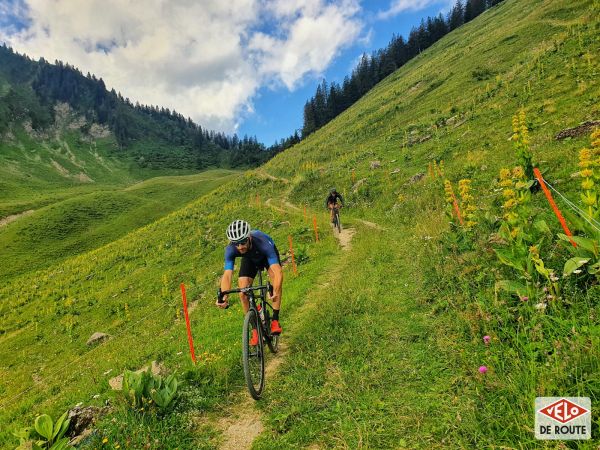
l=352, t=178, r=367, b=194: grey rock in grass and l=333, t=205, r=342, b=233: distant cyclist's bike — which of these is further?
l=352, t=178, r=367, b=194: grey rock in grass

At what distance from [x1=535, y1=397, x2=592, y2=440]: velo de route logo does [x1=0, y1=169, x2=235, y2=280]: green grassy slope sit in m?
57.2

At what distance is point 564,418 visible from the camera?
11.0 feet

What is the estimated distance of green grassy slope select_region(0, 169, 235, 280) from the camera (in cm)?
Result: 5088

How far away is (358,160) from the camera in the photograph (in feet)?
122

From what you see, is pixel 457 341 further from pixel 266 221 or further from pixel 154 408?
pixel 266 221

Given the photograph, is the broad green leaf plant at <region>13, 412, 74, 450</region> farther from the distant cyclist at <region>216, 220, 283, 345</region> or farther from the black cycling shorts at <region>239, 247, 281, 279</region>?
the black cycling shorts at <region>239, 247, 281, 279</region>

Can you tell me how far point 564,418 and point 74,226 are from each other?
242ft

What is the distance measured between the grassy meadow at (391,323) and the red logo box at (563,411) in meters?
0.16

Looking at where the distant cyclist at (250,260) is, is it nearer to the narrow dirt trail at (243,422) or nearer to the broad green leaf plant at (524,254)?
the narrow dirt trail at (243,422)

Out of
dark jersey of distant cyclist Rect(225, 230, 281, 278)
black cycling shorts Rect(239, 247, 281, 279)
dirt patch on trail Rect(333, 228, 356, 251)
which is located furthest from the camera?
dirt patch on trail Rect(333, 228, 356, 251)

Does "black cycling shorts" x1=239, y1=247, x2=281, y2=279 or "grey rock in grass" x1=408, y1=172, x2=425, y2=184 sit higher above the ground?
"grey rock in grass" x1=408, y1=172, x2=425, y2=184

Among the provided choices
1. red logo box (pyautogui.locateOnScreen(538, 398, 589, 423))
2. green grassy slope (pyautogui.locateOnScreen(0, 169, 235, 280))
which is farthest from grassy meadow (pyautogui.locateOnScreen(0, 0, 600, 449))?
green grassy slope (pyautogui.locateOnScreen(0, 169, 235, 280))

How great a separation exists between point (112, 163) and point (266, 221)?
185 meters

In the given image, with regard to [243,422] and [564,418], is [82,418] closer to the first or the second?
[243,422]
